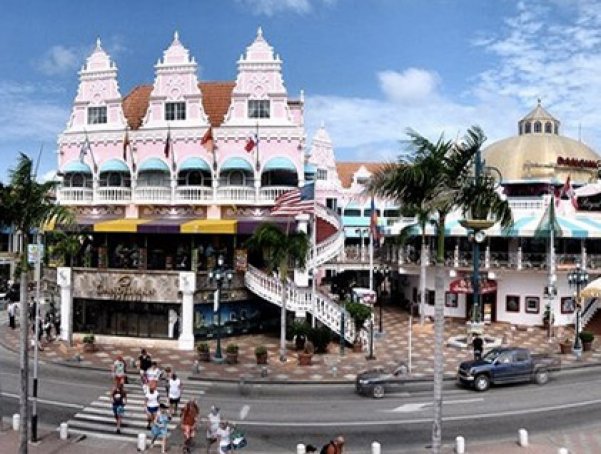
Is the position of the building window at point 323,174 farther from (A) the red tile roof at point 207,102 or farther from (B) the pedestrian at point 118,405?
(B) the pedestrian at point 118,405

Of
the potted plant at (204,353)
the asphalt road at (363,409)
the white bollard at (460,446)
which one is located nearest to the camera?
the white bollard at (460,446)

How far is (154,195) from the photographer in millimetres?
42906

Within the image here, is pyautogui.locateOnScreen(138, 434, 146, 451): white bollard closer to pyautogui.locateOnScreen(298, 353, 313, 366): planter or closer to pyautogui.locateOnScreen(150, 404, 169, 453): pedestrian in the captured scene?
pyautogui.locateOnScreen(150, 404, 169, 453): pedestrian

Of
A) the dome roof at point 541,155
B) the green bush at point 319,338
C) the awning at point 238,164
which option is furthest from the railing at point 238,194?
the dome roof at point 541,155

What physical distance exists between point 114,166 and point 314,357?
19.9 meters

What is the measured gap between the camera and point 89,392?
87.2ft

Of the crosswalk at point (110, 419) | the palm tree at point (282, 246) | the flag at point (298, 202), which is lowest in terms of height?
the crosswalk at point (110, 419)

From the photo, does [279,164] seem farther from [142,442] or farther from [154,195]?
[142,442]

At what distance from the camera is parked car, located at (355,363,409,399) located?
2583 cm

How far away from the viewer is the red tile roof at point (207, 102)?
44716mm

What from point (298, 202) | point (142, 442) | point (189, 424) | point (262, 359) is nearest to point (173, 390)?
point (142, 442)

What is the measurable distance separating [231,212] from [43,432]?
22.4m

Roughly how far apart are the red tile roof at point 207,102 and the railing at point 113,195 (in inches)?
179

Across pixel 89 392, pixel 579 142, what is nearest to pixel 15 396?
pixel 89 392
